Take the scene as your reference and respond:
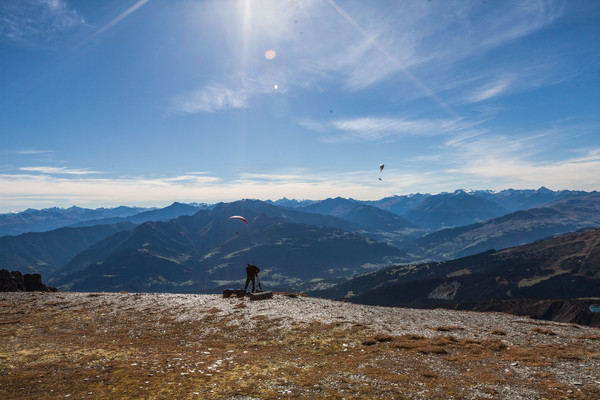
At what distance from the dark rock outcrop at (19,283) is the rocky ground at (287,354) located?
29.2 m

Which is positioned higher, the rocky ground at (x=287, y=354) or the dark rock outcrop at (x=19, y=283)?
the rocky ground at (x=287, y=354)

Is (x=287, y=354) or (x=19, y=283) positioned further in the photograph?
(x=19, y=283)

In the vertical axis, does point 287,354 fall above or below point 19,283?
above

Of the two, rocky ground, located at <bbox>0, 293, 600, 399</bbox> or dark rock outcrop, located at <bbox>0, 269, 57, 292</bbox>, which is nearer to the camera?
rocky ground, located at <bbox>0, 293, 600, 399</bbox>

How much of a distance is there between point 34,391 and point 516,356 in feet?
82.4

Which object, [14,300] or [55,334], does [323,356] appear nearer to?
[55,334]

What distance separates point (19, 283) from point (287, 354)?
232ft

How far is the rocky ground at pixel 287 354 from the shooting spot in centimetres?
1370

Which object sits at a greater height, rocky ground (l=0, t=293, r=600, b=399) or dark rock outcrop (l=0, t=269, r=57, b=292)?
rocky ground (l=0, t=293, r=600, b=399)

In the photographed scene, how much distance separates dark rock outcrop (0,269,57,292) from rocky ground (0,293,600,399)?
1150 inches

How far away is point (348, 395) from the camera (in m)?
13.1

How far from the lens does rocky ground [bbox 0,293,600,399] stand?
13703 millimetres

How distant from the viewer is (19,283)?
2434 inches

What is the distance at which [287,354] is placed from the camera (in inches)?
777
